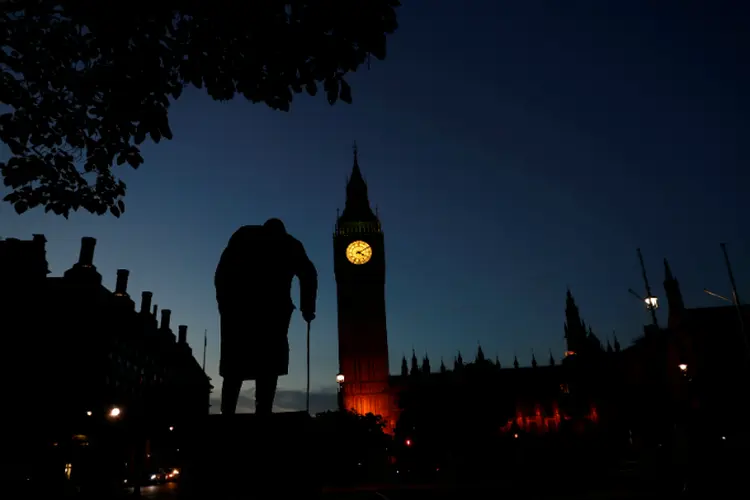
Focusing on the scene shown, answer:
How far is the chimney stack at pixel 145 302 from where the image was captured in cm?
6025

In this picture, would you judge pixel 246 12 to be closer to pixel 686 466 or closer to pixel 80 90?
pixel 80 90

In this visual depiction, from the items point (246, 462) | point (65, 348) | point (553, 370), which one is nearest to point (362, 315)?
point (65, 348)

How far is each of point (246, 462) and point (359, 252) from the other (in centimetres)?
8243

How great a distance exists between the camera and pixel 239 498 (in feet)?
16.5

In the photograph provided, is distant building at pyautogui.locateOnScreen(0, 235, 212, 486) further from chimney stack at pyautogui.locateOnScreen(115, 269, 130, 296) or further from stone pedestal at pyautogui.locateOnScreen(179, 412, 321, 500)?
stone pedestal at pyautogui.locateOnScreen(179, 412, 321, 500)

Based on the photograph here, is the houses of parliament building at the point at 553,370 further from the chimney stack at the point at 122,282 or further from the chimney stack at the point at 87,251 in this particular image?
the chimney stack at the point at 122,282

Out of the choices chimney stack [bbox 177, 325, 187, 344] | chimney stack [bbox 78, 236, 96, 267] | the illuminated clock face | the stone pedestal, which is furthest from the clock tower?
the stone pedestal

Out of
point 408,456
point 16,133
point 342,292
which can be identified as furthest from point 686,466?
point 342,292

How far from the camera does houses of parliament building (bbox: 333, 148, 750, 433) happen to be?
4806 cm

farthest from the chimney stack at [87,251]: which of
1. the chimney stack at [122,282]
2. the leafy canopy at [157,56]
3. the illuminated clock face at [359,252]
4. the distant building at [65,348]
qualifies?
the illuminated clock face at [359,252]

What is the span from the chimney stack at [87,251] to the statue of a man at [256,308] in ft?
143

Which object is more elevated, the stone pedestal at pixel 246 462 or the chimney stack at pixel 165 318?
the chimney stack at pixel 165 318

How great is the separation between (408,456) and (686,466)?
3324cm

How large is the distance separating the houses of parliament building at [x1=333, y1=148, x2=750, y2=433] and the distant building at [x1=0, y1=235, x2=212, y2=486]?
1800cm
